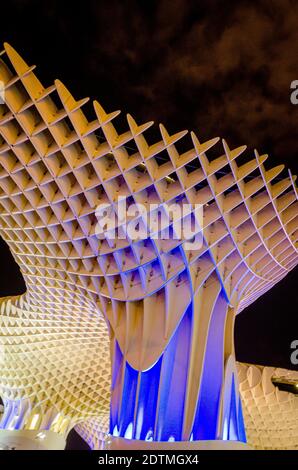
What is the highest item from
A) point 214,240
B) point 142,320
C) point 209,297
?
point 214,240

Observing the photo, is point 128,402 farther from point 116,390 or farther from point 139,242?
point 139,242

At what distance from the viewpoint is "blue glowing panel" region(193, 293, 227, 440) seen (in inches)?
599

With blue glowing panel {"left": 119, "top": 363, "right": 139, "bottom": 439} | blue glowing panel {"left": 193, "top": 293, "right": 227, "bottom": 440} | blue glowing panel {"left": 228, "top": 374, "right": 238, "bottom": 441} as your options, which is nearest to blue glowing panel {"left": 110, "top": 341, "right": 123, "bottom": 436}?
blue glowing panel {"left": 119, "top": 363, "right": 139, "bottom": 439}

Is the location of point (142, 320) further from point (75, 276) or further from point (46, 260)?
point (46, 260)

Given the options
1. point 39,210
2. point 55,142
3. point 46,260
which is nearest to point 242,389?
point 46,260

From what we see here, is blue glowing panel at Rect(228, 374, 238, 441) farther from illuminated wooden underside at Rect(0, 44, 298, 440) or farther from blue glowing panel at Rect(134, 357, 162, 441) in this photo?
blue glowing panel at Rect(134, 357, 162, 441)

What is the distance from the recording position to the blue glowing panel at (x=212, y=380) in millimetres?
15211

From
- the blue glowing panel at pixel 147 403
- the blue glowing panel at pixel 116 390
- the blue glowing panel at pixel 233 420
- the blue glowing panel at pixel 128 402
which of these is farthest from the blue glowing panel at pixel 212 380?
the blue glowing panel at pixel 116 390

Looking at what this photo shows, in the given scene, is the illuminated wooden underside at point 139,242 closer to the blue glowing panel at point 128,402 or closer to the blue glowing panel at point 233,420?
the blue glowing panel at point 128,402

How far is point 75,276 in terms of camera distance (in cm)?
1845

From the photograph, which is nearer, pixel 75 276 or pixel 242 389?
pixel 75 276
